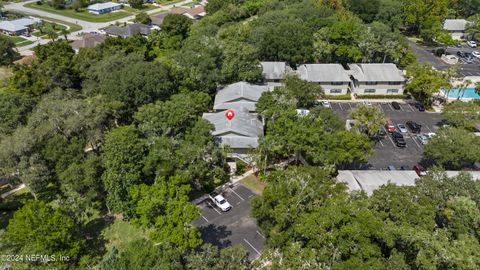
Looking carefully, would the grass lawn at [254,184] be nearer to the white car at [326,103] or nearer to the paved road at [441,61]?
the white car at [326,103]

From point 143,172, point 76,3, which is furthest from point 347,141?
point 76,3

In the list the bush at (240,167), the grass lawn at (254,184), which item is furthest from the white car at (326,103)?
the grass lawn at (254,184)

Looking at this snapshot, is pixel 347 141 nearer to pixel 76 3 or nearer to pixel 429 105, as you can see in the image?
pixel 429 105

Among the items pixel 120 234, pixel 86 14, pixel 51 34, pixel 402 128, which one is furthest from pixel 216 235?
pixel 86 14

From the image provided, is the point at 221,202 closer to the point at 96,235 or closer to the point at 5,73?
the point at 96,235

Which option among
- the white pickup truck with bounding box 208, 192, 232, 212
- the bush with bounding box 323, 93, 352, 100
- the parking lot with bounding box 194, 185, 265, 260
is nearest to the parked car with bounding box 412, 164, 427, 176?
the parking lot with bounding box 194, 185, 265, 260

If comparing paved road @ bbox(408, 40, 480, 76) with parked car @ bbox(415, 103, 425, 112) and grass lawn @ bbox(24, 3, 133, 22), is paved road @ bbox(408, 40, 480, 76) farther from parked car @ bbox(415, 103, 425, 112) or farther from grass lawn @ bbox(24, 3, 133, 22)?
grass lawn @ bbox(24, 3, 133, 22)
